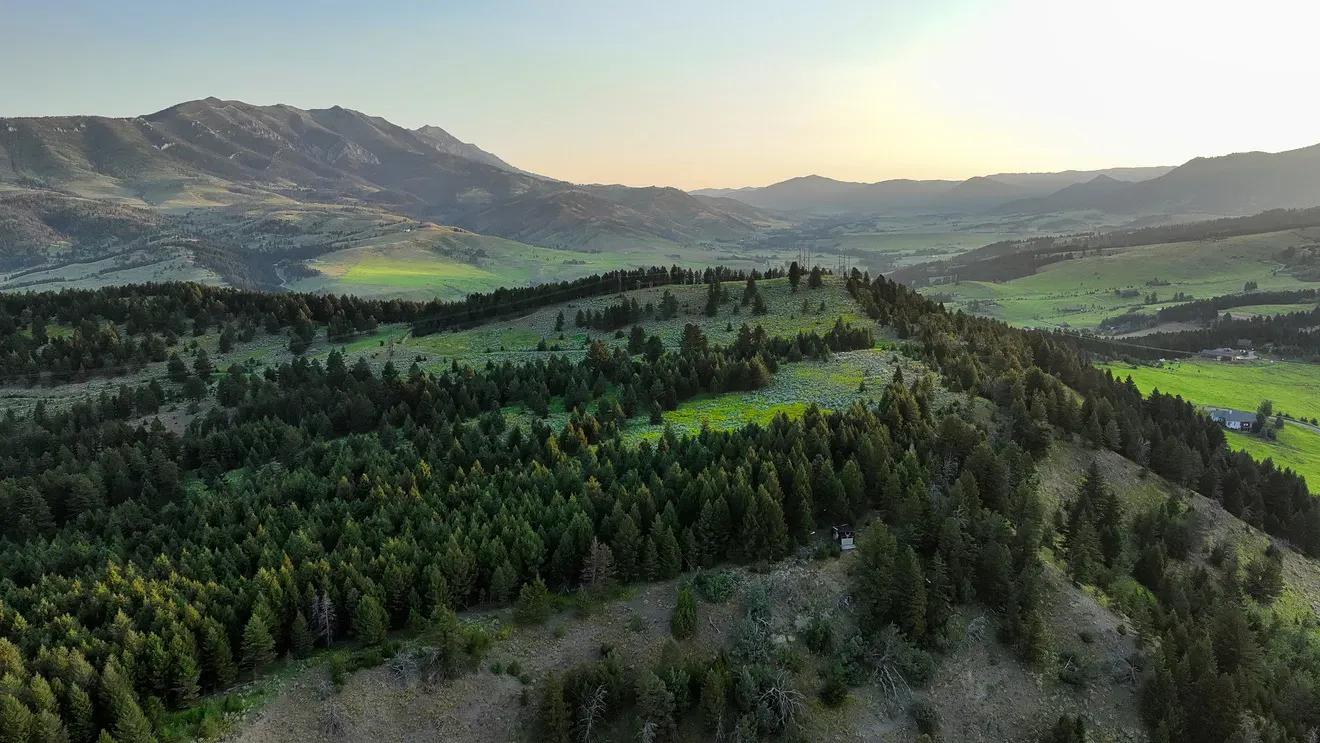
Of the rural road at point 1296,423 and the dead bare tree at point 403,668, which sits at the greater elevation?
the dead bare tree at point 403,668

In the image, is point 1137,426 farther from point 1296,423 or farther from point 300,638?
point 1296,423

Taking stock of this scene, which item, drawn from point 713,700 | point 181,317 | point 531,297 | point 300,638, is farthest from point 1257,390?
point 181,317

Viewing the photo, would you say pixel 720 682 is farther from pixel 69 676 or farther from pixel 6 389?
pixel 6 389

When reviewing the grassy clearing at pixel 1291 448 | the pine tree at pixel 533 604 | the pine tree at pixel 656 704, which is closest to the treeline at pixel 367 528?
the pine tree at pixel 533 604

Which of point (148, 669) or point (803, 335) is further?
point (803, 335)

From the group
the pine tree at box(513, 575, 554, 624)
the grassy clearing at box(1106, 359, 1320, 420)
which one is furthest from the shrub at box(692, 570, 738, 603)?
the grassy clearing at box(1106, 359, 1320, 420)

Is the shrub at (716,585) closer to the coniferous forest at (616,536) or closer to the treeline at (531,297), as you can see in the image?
the coniferous forest at (616,536)

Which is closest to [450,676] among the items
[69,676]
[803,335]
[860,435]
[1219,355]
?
[69,676]
